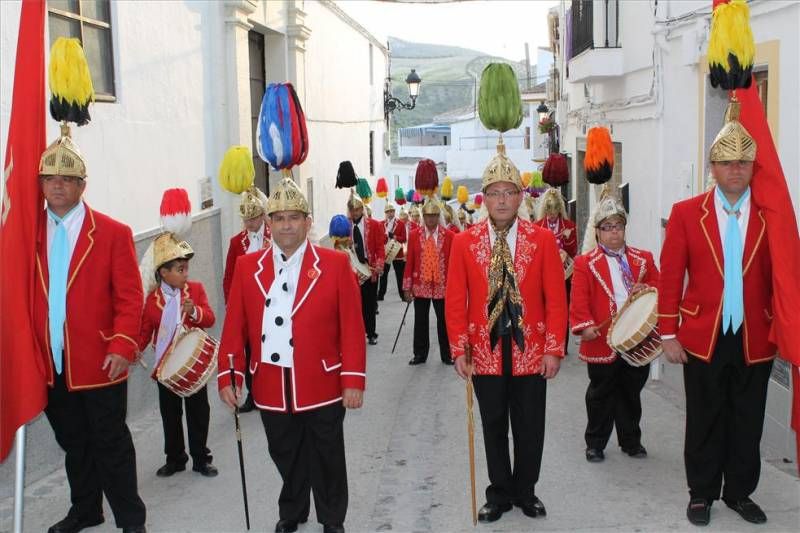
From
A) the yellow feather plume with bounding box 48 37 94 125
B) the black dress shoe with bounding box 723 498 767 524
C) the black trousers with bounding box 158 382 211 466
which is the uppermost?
the yellow feather plume with bounding box 48 37 94 125

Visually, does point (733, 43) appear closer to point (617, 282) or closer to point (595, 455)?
point (617, 282)

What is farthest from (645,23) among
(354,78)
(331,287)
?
(354,78)

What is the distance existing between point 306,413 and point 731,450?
2263 millimetres

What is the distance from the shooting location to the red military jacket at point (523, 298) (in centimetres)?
473

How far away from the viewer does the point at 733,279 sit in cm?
457

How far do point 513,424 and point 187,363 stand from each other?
2.05 m

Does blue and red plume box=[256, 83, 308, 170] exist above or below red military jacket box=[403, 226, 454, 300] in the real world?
above

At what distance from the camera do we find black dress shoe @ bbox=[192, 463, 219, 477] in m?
5.90

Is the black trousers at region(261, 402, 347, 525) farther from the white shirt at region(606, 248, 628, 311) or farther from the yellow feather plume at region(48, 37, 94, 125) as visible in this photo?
the white shirt at region(606, 248, 628, 311)

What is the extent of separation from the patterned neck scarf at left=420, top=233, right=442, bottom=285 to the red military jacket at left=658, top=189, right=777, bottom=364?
4.99 m

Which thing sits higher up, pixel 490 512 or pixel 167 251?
pixel 167 251

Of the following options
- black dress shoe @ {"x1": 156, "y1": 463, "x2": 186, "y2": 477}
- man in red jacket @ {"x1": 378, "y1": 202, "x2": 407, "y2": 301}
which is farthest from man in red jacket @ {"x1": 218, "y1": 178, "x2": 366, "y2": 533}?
man in red jacket @ {"x1": 378, "y1": 202, "x2": 407, "y2": 301}

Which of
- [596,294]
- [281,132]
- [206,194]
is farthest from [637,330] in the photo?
[206,194]

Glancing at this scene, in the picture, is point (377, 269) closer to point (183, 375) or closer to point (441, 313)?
point (441, 313)
